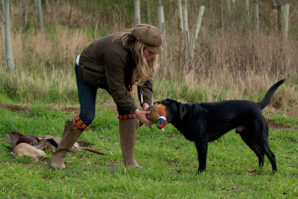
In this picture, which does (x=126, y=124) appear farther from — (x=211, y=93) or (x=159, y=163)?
(x=211, y=93)

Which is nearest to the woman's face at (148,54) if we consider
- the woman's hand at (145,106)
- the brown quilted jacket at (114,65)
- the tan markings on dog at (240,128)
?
the brown quilted jacket at (114,65)

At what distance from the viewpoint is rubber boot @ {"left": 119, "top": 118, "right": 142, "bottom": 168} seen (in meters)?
4.99

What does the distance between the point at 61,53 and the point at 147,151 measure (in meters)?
7.03

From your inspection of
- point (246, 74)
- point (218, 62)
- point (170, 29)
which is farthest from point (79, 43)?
point (246, 74)

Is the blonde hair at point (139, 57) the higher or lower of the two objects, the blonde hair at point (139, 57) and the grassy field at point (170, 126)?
the higher

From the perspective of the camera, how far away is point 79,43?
12.2 meters

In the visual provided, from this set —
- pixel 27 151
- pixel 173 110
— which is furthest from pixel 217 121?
pixel 27 151

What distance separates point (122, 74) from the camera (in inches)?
174

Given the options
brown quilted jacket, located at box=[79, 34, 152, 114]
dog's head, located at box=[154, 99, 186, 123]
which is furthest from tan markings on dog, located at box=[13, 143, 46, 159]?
dog's head, located at box=[154, 99, 186, 123]

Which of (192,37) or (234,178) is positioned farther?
(192,37)

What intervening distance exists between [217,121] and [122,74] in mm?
1441

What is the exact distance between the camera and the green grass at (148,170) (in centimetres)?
413

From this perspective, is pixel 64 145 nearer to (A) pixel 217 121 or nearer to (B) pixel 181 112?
(B) pixel 181 112

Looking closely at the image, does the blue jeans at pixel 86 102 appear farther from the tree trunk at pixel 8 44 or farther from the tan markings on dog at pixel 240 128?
the tree trunk at pixel 8 44
